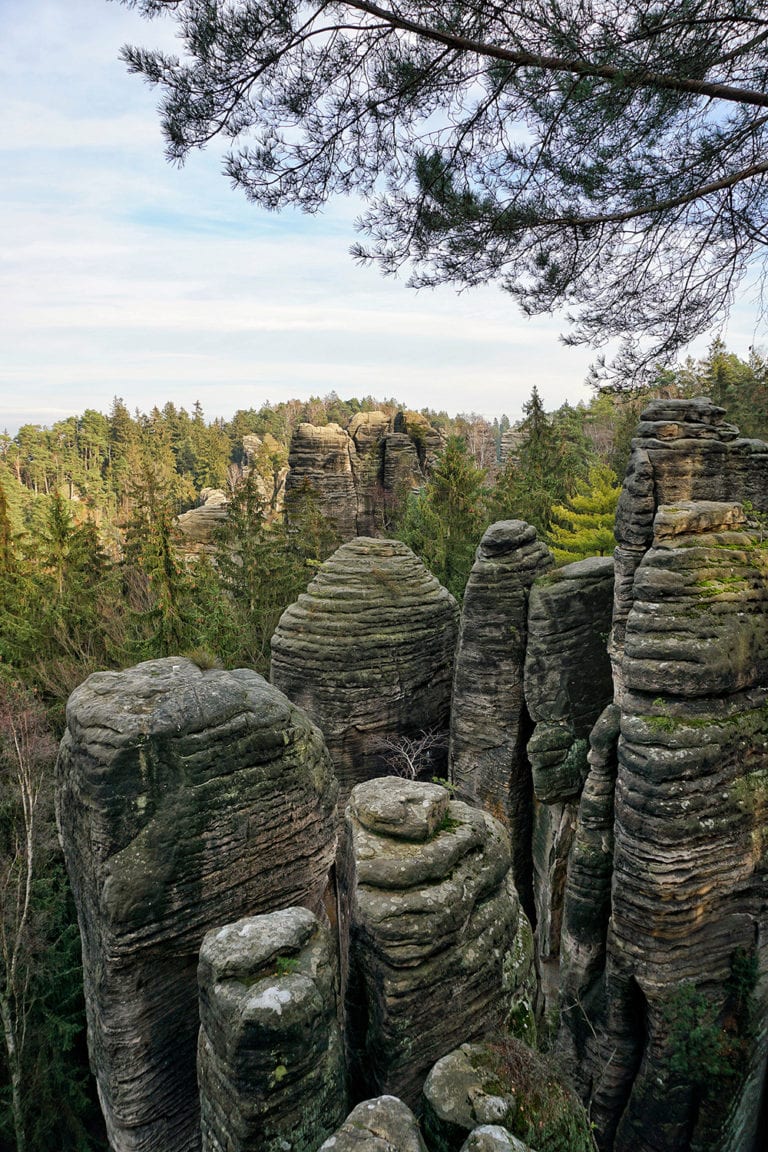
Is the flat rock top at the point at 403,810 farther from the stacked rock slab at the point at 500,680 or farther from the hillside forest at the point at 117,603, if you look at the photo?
the stacked rock slab at the point at 500,680

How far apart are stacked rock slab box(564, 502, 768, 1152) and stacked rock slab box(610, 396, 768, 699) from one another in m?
1.47

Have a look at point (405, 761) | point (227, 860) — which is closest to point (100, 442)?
point (405, 761)

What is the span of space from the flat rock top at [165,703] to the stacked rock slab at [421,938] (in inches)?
66.5

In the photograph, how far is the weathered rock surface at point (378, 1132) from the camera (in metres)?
3.77

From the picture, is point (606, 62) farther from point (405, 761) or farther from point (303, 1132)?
point (405, 761)

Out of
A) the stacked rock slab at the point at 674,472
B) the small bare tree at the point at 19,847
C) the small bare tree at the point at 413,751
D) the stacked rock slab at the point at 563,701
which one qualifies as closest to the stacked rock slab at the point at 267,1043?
the stacked rock slab at the point at 674,472

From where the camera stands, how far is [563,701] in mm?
11102

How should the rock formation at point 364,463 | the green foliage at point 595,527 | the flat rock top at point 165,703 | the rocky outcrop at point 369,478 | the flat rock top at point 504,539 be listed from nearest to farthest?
the flat rock top at point 165,703 < the flat rock top at point 504,539 < the green foliage at point 595,527 < the rock formation at point 364,463 < the rocky outcrop at point 369,478

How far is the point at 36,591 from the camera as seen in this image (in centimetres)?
2155

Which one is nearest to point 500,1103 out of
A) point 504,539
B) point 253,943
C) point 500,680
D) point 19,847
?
point 253,943

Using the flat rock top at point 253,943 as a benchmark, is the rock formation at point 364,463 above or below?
above

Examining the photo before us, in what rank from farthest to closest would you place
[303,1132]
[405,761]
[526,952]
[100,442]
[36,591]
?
1. [100,442]
2. [36,591]
3. [405,761]
4. [526,952]
5. [303,1132]

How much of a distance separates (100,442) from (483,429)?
4578cm

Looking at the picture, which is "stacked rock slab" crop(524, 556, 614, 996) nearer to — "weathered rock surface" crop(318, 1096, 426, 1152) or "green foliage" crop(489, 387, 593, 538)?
"weathered rock surface" crop(318, 1096, 426, 1152)
